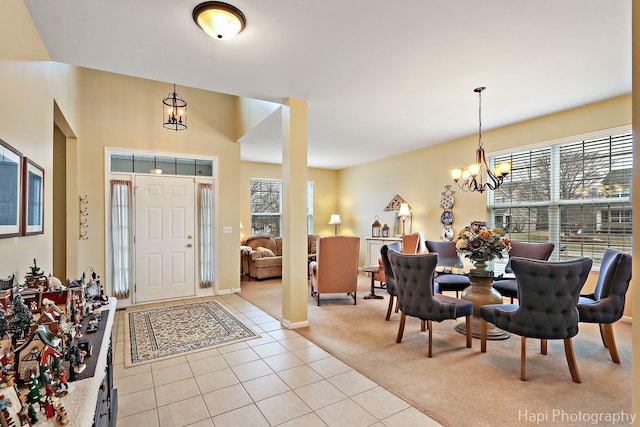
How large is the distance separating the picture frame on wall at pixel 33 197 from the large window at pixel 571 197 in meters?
5.66

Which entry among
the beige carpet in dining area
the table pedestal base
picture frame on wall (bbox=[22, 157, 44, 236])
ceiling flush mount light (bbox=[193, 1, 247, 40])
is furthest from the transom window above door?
the table pedestal base

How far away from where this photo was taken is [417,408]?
2236mm

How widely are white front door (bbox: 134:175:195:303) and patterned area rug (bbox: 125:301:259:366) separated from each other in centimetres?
52

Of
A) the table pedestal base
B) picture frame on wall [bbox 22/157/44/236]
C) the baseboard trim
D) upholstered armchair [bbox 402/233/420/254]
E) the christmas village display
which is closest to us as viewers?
the christmas village display

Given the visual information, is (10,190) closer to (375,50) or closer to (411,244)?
(375,50)

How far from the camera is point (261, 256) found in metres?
6.94

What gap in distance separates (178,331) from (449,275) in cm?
347

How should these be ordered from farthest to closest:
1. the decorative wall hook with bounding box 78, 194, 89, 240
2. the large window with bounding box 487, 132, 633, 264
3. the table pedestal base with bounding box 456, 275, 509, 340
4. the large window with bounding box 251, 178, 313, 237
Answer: the large window with bounding box 251, 178, 313, 237 < the decorative wall hook with bounding box 78, 194, 89, 240 < the large window with bounding box 487, 132, 633, 264 < the table pedestal base with bounding box 456, 275, 509, 340

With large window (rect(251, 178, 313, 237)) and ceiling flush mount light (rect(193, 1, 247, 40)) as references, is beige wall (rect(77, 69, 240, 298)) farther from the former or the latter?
ceiling flush mount light (rect(193, 1, 247, 40))

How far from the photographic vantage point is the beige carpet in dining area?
7.14 ft

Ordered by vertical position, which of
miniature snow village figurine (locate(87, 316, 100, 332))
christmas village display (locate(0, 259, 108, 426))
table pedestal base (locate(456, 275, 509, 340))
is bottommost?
table pedestal base (locate(456, 275, 509, 340))

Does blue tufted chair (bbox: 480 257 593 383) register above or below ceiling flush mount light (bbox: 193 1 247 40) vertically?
below

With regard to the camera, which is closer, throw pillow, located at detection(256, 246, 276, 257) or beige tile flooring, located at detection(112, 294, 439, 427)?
beige tile flooring, located at detection(112, 294, 439, 427)

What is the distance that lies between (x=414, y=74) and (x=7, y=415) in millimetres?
3501
